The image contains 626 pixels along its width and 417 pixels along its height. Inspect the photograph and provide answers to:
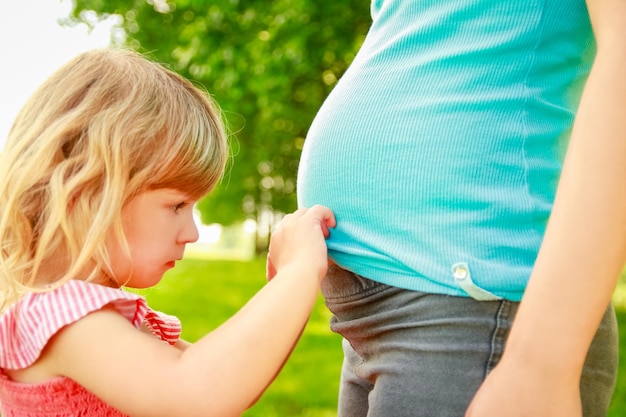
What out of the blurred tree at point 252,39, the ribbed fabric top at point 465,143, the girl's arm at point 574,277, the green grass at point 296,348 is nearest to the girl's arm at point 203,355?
the ribbed fabric top at point 465,143

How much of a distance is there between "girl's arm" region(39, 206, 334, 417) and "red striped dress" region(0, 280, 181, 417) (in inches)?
1.0

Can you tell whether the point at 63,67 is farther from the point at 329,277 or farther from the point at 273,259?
the point at 329,277

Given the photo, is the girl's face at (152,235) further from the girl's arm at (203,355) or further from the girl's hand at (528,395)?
the girl's hand at (528,395)

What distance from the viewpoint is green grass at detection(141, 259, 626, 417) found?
189 inches

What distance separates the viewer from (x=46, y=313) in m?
1.43

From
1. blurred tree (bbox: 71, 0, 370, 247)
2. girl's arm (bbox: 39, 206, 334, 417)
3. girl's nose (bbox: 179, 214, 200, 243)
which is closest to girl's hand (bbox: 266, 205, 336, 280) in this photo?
girl's arm (bbox: 39, 206, 334, 417)

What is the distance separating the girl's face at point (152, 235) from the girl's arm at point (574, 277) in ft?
2.57

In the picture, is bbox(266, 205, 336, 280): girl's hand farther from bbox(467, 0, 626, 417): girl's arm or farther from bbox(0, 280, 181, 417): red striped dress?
bbox(467, 0, 626, 417): girl's arm

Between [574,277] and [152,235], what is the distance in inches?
34.9

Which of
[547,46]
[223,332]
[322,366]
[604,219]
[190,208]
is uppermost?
[547,46]

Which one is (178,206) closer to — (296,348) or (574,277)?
(574,277)

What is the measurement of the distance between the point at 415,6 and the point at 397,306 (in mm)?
571

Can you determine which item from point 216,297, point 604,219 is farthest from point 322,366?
point 604,219

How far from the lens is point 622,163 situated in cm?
111
